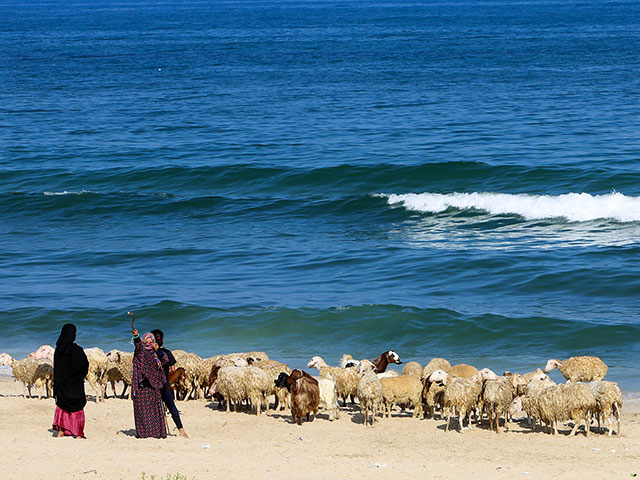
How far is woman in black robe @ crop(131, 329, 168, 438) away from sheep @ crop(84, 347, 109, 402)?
2.56 m

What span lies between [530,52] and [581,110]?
35028 mm

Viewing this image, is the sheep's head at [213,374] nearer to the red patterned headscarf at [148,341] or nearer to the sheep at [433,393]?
the red patterned headscarf at [148,341]

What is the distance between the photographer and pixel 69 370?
1113 cm

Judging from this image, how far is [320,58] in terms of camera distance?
262 ft

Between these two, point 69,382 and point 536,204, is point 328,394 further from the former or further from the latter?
point 536,204

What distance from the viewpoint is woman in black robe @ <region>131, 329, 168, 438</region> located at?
11.1m

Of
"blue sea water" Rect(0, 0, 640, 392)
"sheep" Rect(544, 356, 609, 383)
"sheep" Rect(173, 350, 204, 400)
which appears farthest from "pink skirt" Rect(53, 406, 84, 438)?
"sheep" Rect(544, 356, 609, 383)

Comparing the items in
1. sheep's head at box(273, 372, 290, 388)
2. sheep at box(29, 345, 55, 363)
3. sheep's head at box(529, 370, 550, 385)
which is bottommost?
sheep's head at box(273, 372, 290, 388)

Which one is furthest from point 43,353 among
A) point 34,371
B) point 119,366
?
point 119,366

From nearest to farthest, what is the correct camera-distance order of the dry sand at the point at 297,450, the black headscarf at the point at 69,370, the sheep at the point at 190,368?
the dry sand at the point at 297,450
the black headscarf at the point at 69,370
the sheep at the point at 190,368

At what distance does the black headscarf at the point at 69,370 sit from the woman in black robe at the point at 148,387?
62 centimetres

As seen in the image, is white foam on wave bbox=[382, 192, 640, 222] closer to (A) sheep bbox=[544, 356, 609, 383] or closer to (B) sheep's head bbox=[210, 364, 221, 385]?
(A) sheep bbox=[544, 356, 609, 383]

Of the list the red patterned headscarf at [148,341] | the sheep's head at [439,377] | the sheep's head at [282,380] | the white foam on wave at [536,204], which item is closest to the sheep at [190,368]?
the sheep's head at [282,380]

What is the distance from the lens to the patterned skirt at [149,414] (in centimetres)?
1126
